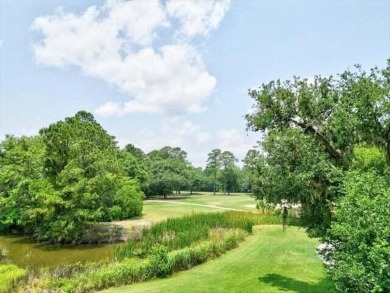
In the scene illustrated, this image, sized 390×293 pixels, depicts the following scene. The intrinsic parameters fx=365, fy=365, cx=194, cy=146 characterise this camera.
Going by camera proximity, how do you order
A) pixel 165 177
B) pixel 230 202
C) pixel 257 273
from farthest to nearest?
pixel 165 177 → pixel 230 202 → pixel 257 273

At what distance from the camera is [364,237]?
973cm

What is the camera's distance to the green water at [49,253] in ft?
79.2

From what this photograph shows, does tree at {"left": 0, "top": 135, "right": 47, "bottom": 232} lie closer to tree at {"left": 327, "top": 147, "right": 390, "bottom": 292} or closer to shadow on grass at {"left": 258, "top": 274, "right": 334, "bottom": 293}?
shadow on grass at {"left": 258, "top": 274, "right": 334, "bottom": 293}

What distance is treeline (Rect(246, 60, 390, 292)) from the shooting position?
10844 mm

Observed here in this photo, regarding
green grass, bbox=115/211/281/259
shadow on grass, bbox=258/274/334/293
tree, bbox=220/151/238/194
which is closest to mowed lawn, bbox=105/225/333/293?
shadow on grass, bbox=258/274/334/293

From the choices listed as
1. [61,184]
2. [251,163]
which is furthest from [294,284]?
[61,184]

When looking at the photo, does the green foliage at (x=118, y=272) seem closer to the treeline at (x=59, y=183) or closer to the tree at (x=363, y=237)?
the tree at (x=363, y=237)

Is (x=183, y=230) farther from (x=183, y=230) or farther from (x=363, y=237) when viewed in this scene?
(x=363, y=237)

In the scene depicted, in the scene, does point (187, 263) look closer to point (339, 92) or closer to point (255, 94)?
point (255, 94)

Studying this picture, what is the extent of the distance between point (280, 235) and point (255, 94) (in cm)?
1499

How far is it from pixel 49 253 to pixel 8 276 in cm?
1041

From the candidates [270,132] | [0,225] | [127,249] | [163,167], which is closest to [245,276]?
[270,132]

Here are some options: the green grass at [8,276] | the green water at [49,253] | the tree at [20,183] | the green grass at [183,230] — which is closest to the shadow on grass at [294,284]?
the green grass at [183,230]

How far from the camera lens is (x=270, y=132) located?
13.4 m
